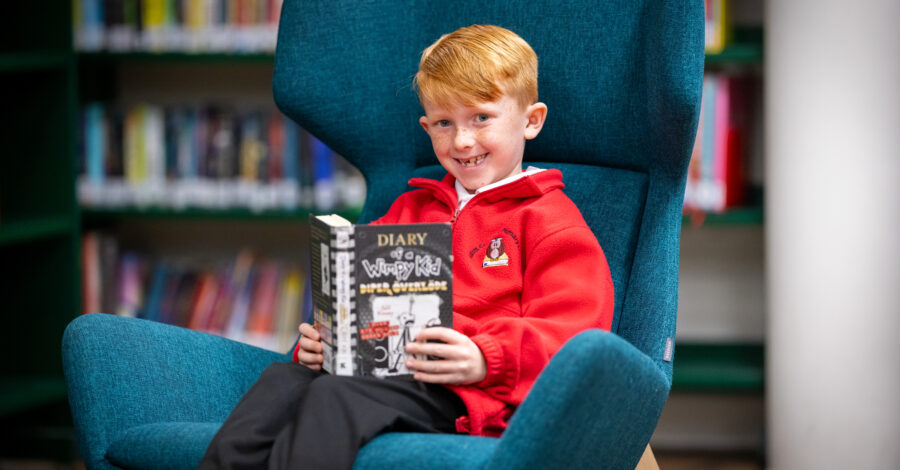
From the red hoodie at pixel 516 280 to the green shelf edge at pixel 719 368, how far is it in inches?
44.3

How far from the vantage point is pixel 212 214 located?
2822mm

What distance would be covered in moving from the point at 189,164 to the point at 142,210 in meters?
0.18

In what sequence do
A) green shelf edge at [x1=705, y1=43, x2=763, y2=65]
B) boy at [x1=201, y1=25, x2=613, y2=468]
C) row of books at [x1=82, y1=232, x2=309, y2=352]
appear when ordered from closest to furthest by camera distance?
boy at [x1=201, y1=25, x2=613, y2=468] → green shelf edge at [x1=705, y1=43, x2=763, y2=65] → row of books at [x1=82, y1=232, x2=309, y2=352]

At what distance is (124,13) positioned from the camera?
9.25 feet

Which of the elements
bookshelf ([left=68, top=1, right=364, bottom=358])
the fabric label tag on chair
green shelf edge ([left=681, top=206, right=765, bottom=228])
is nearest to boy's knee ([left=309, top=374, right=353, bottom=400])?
the fabric label tag on chair

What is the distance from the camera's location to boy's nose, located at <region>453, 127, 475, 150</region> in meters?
1.63

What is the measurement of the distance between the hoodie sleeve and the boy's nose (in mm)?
188

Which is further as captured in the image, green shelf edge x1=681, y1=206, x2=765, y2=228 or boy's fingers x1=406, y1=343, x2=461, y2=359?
green shelf edge x1=681, y1=206, x2=765, y2=228

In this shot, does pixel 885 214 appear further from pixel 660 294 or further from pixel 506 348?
pixel 506 348

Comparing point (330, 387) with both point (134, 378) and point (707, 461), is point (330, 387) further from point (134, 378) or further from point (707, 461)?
point (707, 461)

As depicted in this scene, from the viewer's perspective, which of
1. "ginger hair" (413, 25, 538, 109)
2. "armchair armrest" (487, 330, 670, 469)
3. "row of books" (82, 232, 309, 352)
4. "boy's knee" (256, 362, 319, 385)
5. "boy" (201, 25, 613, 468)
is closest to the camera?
"armchair armrest" (487, 330, 670, 469)

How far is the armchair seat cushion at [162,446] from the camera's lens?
1.40 meters

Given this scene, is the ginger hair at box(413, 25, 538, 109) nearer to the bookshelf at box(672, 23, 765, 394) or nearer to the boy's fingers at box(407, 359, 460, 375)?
the boy's fingers at box(407, 359, 460, 375)

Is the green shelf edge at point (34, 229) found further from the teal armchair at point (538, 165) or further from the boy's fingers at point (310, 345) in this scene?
the boy's fingers at point (310, 345)
